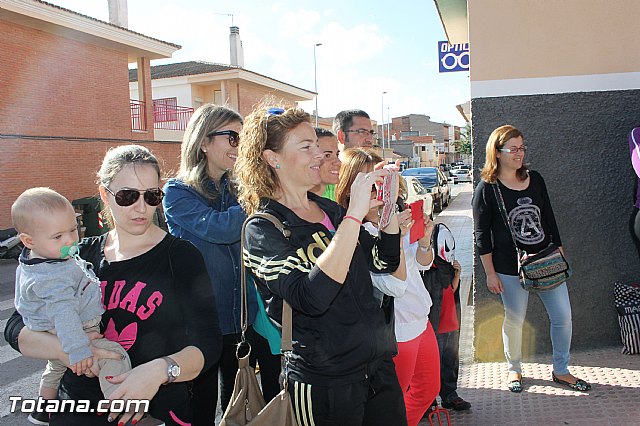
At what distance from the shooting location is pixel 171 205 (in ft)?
9.66

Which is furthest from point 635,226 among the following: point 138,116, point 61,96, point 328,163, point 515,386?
point 138,116

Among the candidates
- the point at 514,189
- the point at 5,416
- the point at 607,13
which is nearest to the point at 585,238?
the point at 514,189

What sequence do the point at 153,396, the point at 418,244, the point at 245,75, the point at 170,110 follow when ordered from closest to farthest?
the point at 153,396, the point at 418,244, the point at 170,110, the point at 245,75

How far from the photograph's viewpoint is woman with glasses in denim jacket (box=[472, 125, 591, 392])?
4.21m

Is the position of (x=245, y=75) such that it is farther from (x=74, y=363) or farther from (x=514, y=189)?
(x=74, y=363)

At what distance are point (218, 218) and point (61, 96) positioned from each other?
20390mm

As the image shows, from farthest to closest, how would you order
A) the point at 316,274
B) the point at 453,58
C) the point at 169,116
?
the point at 169,116 → the point at 453,58 → the point at 316,274

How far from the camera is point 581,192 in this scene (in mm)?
4961

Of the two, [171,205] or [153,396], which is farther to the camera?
[171,205]

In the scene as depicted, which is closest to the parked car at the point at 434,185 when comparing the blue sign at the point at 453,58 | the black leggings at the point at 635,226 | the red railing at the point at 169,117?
the red railing at the point at 169,117

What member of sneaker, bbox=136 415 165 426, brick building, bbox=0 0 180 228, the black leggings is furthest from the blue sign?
brick building, bbox=0 0 180 228

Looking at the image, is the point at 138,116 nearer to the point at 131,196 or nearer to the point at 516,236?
the point at 516,236

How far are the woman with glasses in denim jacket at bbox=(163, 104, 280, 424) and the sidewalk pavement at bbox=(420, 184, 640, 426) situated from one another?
167 cm

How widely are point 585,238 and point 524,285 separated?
1.21 meters
